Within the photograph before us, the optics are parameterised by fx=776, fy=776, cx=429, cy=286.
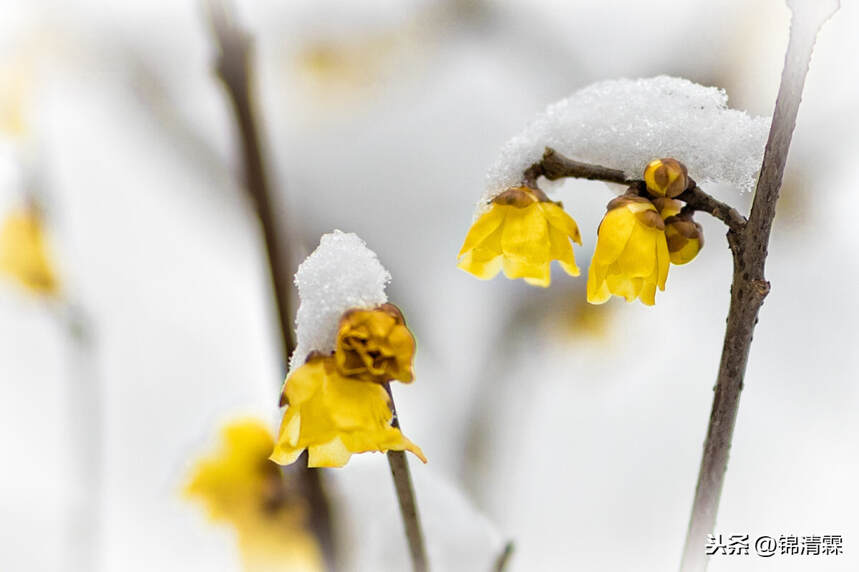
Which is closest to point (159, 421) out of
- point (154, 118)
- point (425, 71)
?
point (154, 118)

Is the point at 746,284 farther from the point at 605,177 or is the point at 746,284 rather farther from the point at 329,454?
the point at 329,454

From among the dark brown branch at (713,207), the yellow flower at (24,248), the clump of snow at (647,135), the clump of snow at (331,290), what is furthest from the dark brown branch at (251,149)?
the yellow flower at (24,248)

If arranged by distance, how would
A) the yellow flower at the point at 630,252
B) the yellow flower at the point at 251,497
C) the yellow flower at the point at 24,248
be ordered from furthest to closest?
the yellow flower at the point at 24,248 < the yellow flower at the point at 251,497 < the yellow flower at the point at 630,252

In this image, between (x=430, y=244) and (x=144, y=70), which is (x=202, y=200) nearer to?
(x=144, y=70)

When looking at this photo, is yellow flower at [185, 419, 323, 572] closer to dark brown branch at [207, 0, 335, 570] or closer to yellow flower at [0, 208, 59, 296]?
dark brown branch at [207, 0, 335, 570]

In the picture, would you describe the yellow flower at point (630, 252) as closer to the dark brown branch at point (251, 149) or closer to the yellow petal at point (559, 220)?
the yellow petal at point (559, 220)

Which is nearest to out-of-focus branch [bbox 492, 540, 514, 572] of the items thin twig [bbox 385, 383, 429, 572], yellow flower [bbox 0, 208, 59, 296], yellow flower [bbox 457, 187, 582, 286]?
thin twig [bbox 385, 383, 429, 572]
